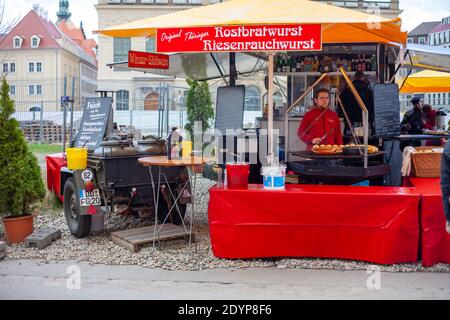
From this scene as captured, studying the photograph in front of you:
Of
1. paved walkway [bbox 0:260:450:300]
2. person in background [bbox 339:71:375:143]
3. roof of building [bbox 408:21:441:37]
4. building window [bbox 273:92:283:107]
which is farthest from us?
roof of building [bbox 408:21:441:37]

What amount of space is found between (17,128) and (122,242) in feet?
6.86

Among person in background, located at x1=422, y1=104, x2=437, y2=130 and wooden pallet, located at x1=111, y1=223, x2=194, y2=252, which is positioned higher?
person in background, located at x1=422, y1=104, x2=437, y2=130

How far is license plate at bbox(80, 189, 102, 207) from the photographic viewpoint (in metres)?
6.95

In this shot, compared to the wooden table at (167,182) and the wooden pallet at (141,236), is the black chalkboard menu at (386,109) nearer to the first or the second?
the wooden table at (167,182)

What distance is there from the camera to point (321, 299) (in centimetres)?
494

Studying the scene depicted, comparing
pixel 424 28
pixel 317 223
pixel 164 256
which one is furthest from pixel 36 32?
pixel 317 223

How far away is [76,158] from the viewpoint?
7.07 m

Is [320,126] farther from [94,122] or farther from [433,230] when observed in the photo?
[94,122]

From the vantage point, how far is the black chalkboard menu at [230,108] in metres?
7.84

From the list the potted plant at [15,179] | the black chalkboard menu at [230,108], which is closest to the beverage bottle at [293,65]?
the black chalkboard menu at [230,108]

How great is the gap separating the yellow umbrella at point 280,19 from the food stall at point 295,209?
20mm

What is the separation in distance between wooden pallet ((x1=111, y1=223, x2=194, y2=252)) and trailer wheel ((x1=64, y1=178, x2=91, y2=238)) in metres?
0.41

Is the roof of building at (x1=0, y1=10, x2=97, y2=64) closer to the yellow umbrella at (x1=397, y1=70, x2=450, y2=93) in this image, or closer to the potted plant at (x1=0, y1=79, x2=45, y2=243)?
the yellow umbrella at (x1=397, y1=70, x2=450, y2=93)

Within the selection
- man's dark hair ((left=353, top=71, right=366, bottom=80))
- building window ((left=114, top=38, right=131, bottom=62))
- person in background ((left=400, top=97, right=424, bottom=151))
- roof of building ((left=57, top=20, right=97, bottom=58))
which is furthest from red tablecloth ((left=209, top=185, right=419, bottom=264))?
roof of building ((left=57, top=20, right=97, bottom=58))
